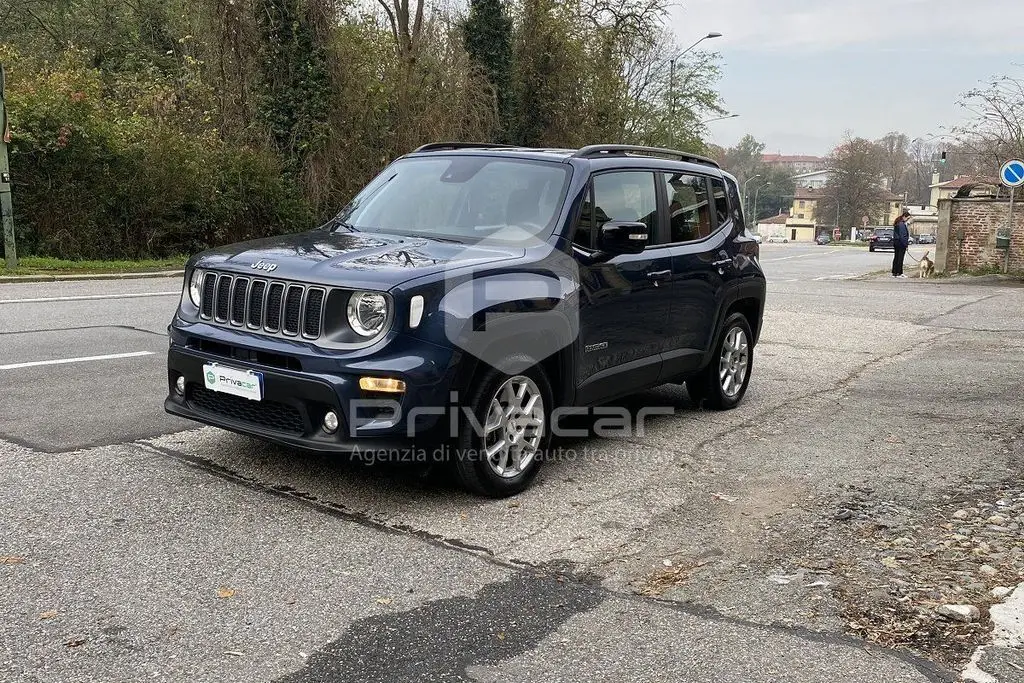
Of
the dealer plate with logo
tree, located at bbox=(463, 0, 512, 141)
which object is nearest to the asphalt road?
the dealer plate with logo

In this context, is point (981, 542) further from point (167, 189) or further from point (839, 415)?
point (167, 189)

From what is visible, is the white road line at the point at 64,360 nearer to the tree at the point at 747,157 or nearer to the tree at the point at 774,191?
the tree at the point at 747,157

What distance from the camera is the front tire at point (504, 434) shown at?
15.4ft

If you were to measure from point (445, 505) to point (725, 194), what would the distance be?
3771mm

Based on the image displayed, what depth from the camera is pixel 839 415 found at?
741 centimetres

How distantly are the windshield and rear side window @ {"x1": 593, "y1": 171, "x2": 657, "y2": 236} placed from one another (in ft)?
0.90

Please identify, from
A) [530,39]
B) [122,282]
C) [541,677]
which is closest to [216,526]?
[541,677]

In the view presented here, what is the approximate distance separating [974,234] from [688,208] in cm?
2274

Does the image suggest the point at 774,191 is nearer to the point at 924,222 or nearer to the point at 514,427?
the point at 924,222

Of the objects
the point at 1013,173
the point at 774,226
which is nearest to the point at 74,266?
the point at 1013,173

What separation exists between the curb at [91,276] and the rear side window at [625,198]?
34.6 feet

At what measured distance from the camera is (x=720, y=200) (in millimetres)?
7238

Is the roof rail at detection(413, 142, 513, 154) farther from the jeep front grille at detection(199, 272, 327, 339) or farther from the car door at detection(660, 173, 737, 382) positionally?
the jeep front grille at detection(199, 272, 327, 339)

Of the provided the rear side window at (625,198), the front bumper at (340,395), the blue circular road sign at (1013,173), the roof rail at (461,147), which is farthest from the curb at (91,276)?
the blue circular road sign at (1013,173)
